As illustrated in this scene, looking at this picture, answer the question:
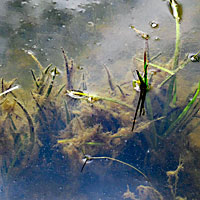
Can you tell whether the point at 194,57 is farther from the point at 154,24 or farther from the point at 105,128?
the point at 105,128

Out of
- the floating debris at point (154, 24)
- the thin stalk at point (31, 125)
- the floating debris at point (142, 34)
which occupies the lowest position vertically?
the thin stalk at point (31, 125)

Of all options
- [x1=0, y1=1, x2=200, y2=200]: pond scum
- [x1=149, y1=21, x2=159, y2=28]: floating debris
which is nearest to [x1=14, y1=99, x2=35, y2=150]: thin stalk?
[x1=0, y1=1, x2=200, y2=200]: pond scum

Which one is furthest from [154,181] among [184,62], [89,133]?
[184,62]

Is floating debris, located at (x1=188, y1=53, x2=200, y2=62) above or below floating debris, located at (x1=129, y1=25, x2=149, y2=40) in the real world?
below

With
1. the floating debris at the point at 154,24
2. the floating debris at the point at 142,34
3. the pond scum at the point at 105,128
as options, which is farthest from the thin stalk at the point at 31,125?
the floating debris at the point at 154,24

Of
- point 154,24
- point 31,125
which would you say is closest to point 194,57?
point 154,24

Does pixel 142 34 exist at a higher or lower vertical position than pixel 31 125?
higher

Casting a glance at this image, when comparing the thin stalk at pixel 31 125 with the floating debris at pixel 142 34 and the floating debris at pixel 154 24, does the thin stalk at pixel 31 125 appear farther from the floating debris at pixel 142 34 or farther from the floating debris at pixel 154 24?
the floating debris at pixel 154 24

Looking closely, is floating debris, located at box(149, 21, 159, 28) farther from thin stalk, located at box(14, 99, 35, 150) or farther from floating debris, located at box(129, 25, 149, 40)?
thin stalk, located at box(14, 99, 35, 150)
